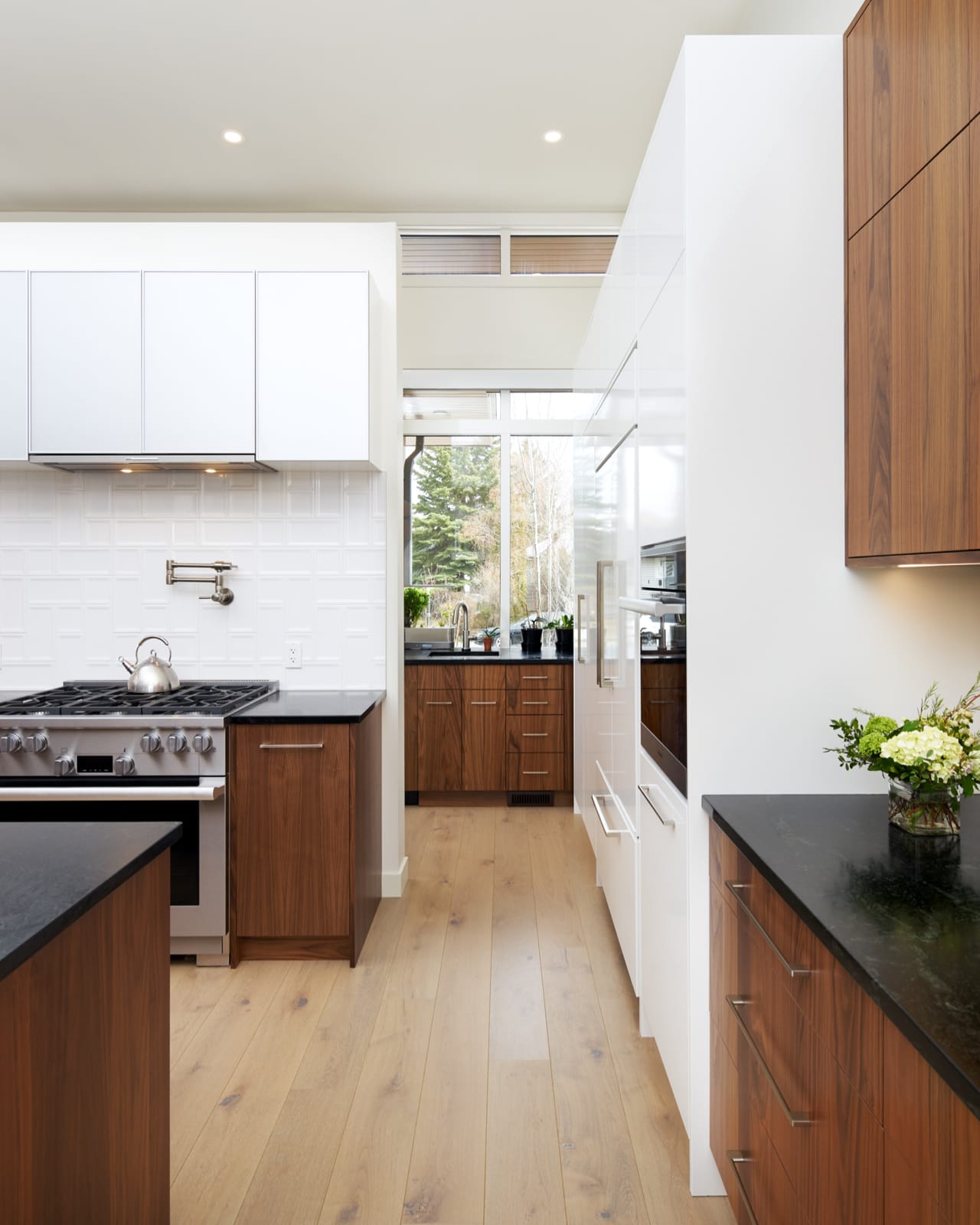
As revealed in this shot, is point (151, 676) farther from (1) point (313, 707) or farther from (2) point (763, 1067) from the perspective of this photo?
(2) point (763, 1067)

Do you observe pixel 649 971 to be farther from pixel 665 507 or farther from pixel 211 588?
pixel 211 588

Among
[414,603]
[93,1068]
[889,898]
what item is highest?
[414,603]

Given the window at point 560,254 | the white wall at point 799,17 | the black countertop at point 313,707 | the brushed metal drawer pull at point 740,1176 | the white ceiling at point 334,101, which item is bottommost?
the brushed metal drawer pull at point 740,1176

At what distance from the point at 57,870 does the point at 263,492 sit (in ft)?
8.15

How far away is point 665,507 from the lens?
199 cm

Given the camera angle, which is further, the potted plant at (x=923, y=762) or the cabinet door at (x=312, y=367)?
the cabinet door at (x=312, y=367)

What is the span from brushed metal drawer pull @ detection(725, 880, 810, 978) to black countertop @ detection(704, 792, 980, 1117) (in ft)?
0.29

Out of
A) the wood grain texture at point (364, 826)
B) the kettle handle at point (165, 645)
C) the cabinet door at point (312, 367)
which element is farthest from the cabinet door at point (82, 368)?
the wood grain texture at point (364, 826)

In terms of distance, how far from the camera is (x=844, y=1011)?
1086mm

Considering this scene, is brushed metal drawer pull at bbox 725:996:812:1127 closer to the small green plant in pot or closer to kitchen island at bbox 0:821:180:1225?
kitchen island at bbox 0:821:180:1225

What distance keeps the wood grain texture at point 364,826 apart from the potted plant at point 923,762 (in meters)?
1.77

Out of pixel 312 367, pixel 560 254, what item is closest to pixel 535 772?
pixel 312 367

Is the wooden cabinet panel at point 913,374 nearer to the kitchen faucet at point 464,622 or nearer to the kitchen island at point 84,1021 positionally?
the kitchen island at point 84,1021

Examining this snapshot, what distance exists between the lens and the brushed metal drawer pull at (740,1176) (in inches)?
58.0
